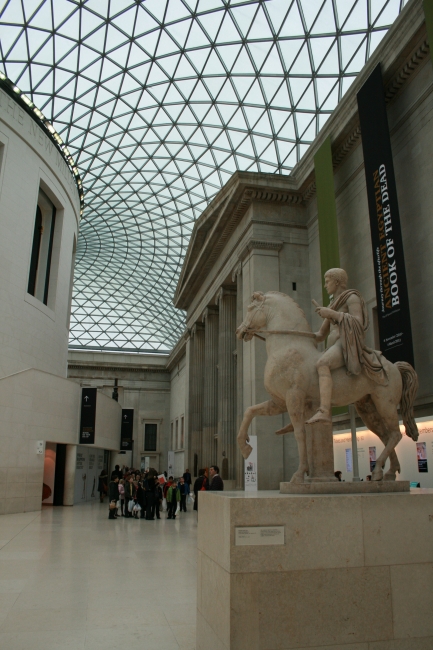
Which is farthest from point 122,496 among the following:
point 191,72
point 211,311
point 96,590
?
point 191,72

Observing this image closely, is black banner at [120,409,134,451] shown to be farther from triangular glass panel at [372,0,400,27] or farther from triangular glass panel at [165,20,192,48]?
triangular glass panel at [372,0,400,27]

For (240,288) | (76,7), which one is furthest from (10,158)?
(240,288)

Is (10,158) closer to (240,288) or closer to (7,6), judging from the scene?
(7,6)

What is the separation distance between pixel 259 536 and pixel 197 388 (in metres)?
39.0

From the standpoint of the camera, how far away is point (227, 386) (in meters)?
33.6

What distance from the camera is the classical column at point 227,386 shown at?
102ft

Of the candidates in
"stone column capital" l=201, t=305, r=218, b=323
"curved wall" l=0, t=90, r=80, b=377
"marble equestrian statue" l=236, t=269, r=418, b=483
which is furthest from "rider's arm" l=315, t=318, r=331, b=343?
"stone column capital" l=201, t=305, r=218, b=323

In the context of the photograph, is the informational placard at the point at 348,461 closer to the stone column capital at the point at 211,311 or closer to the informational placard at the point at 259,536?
the informational placard at the point at 259,536

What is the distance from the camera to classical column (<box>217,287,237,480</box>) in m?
31.2

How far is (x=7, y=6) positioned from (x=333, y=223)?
24.1m

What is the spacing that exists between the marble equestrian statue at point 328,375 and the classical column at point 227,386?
2425 centimetres

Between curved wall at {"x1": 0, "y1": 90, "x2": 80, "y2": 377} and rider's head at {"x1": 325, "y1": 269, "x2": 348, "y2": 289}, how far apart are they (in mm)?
26115

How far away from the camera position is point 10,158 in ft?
104

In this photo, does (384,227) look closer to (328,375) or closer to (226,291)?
(328,375)
